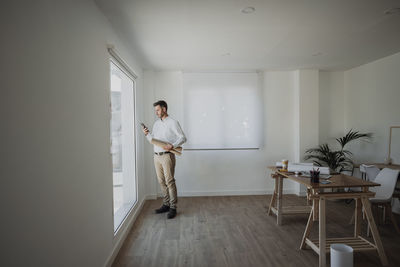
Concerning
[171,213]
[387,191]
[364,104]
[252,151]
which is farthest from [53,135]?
[364,104]

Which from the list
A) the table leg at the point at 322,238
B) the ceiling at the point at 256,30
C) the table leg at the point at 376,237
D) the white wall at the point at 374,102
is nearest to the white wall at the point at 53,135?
the ceiling at the point at 256,30

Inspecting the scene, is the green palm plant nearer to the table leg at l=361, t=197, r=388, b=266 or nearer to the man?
the table leg at l=361, t=197, r=388, b=266

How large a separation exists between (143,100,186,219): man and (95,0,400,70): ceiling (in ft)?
3.28

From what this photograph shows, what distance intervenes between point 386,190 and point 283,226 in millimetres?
1399

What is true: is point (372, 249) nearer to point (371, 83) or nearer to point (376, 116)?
point (376, 116)

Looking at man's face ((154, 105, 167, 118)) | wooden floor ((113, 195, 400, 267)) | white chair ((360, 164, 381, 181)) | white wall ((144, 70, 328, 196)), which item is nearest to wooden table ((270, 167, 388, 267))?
Answer: wooden floor ((113, 195, 400, 267))

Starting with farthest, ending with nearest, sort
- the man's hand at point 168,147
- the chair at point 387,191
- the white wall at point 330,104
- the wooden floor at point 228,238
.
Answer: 1. the white wall at point 330,104
2. the man's hand at point 168,147
3. the chair at point 387,191
4. the wooden floor at point 228,238

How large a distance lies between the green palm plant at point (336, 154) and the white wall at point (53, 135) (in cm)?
403

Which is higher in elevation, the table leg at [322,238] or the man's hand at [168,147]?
the man's hand at [168,147]

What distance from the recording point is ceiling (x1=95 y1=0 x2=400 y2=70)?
2342 mm

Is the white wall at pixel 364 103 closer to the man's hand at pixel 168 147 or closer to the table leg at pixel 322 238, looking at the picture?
the table leg at pixel 322 238

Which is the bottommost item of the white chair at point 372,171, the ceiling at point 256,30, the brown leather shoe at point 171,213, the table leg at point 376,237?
the brown leather shoe at point 171,213

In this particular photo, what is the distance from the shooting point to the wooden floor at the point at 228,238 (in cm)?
256

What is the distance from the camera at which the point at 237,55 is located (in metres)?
3.94
